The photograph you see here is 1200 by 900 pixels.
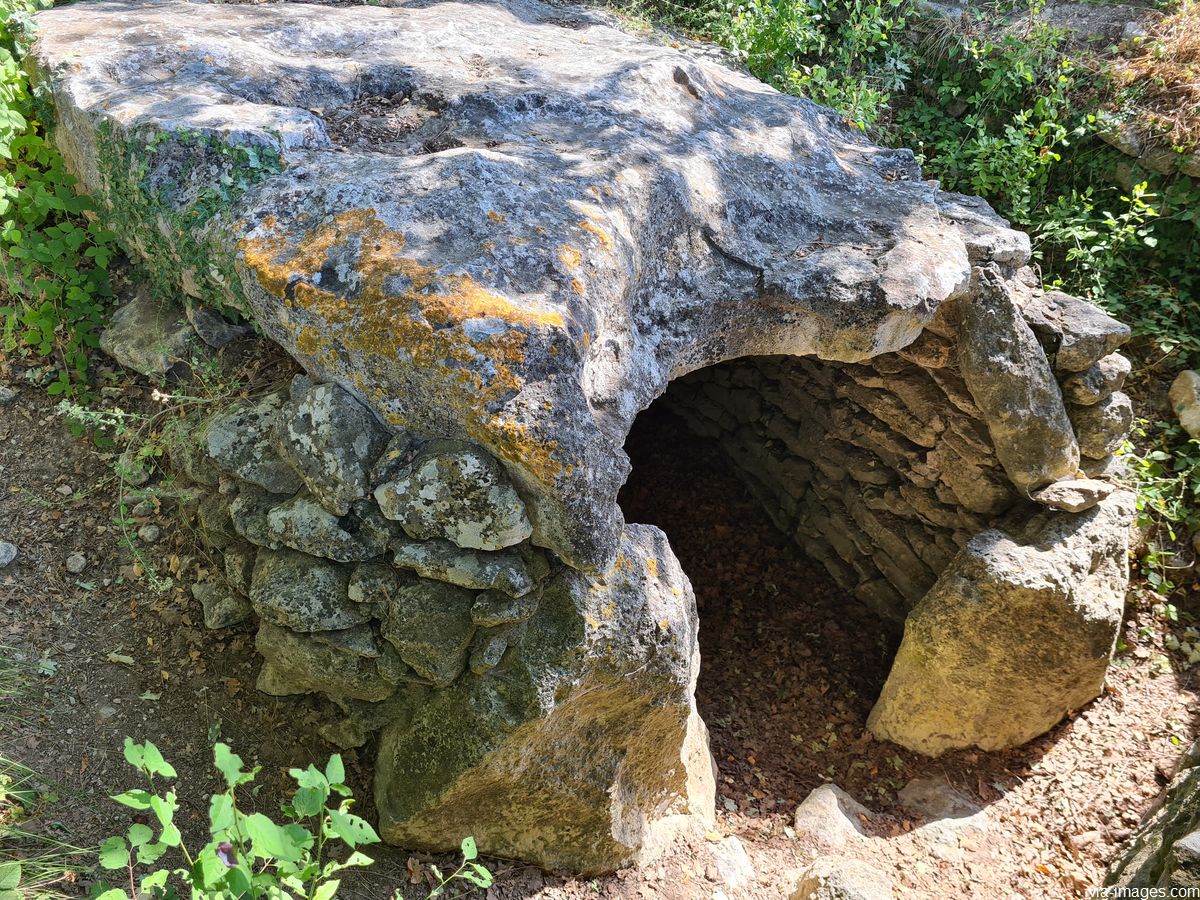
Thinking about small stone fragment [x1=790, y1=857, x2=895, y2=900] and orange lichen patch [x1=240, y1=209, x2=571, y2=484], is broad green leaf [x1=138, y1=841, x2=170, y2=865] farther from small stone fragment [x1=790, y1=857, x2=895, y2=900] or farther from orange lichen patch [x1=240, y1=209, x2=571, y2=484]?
small stone fragment [x1=790, y1=857, x2=895, y2=900]

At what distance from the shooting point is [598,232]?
7.87 feet

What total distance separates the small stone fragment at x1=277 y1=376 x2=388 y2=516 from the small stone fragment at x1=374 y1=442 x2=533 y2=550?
9 centimetres

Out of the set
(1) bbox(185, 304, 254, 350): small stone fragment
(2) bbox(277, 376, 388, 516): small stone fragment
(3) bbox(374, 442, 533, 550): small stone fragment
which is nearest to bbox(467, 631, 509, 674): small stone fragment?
(3) bbox(374, 442, 533, 550): small stone fragment

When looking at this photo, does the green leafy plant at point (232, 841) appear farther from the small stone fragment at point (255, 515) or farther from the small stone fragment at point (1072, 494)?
the small stone fragment at point (1072, 494)

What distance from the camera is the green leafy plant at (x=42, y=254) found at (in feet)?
9.09

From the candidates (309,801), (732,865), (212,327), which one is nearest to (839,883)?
(732,865)

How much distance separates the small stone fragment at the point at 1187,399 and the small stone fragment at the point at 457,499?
4108 millimetres

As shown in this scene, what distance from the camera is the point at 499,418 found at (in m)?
2.02

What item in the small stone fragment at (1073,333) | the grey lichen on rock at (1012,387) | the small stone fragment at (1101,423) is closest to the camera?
the grey lichen on rock at (1012,387)

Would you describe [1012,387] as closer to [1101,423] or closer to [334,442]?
[1101,423]

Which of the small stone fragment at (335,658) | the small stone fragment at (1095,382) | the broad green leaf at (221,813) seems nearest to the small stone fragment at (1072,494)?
the small stone fragment at (1095,382)

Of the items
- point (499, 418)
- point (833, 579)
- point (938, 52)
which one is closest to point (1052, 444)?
point (833, 579)

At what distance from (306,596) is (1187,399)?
15.1 ft

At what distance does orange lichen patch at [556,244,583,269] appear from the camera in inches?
89.3
